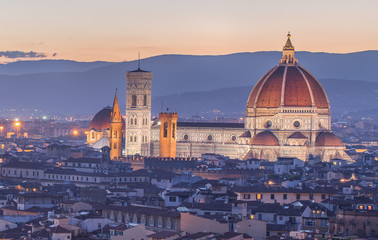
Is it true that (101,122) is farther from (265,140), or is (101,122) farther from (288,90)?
(265,140)

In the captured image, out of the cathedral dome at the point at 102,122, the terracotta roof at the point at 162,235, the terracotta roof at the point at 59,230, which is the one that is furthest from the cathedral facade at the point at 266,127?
the terracotta roof at the point at 162,235

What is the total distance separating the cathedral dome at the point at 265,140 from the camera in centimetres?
14600

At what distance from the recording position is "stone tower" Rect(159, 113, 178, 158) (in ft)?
493

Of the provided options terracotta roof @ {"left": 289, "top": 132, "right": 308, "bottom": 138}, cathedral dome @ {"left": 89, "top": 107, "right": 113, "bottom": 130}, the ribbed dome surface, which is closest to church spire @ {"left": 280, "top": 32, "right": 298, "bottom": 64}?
the ribbed dome surface

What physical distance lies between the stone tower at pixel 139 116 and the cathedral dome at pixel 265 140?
14.4m

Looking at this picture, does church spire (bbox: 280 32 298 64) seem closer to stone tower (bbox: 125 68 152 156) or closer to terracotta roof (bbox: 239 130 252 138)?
terracotta roof (bbox: 239 130 252 138)

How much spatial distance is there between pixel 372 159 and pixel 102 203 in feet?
202

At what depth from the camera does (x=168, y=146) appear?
151 metres

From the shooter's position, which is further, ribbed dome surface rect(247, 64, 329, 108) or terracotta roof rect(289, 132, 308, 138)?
ribbed dome surface rect(247, 64, 329, 108)

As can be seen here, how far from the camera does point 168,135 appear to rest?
496 ft

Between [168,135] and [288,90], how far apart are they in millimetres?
13993

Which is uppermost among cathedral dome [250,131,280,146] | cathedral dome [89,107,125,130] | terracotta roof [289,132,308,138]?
cathedral dome [89,107,125,130]

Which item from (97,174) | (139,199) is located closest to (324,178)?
(97,174)

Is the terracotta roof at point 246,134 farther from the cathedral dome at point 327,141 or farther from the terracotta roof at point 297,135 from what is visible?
the cathedral dome at point 327,141
